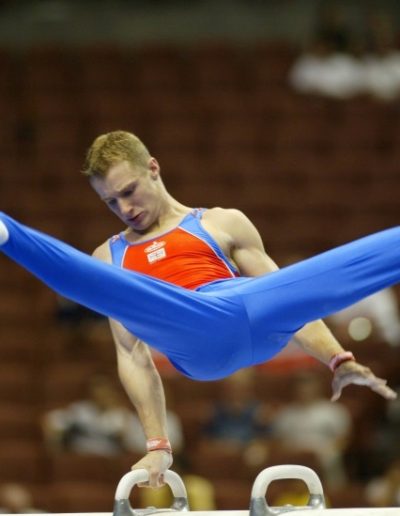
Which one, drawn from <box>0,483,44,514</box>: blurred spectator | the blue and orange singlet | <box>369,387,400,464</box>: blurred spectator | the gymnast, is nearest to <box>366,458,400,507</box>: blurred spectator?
<box>369,387,400,464</box>: blurred spectator

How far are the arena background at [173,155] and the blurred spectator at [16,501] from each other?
0.29 ft

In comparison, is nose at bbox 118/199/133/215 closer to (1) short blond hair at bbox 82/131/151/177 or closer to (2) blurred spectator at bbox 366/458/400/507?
(1) short blond hair at bbox 82/131/151/177

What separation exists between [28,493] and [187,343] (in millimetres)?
3321

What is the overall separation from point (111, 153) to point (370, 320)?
4.17 metres

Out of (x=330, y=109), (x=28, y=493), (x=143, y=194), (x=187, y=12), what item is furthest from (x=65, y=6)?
(x=143, y=194)

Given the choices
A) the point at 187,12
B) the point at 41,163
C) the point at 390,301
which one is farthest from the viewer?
the point at 187,12

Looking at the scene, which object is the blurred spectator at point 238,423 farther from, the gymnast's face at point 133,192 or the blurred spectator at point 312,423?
the gymnast's face at point 133,192

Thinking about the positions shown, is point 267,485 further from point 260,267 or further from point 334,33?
point 334,33

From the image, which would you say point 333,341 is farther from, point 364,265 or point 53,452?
point 53,452

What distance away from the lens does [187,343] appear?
3.58 meters

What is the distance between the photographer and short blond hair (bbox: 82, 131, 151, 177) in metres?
3.74

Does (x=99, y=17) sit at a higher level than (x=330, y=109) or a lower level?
higher

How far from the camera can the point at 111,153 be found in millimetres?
3756

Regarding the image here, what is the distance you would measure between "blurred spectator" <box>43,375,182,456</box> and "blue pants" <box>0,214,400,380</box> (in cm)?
317
